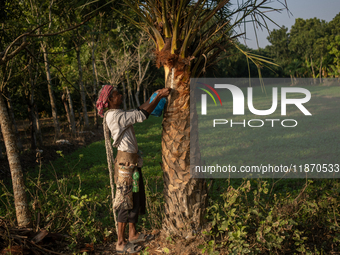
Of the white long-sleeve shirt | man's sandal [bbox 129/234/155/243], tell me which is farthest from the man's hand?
man's sandal [bbox 129/234/155/243]

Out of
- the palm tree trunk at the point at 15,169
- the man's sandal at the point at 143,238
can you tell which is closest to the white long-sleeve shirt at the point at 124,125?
the man's sandal at the point at 143,238

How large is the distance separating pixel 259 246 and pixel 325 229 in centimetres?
127

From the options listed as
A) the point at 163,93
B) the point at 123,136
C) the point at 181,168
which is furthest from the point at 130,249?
the point at 163,93

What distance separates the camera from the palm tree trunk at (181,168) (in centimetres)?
333

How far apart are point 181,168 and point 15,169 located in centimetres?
225

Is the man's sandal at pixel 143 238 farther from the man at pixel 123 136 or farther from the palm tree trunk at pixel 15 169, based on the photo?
the palm tree trunk at pixel 15 169

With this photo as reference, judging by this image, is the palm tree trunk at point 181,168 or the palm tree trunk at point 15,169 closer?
the palm tree trunk at point 181,168

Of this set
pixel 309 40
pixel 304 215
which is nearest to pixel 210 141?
pixel 304 215

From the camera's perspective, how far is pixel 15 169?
3629 mm

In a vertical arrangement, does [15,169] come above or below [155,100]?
below

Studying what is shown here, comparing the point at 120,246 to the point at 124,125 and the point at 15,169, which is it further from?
the point at 15,169

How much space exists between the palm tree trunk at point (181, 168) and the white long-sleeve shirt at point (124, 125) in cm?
40

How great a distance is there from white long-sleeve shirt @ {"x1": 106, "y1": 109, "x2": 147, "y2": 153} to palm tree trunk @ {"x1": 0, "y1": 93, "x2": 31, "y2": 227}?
1374 mm

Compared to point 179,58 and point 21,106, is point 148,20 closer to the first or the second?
point 179,58
